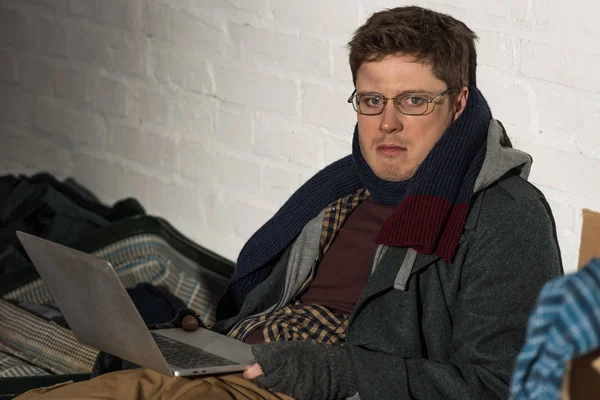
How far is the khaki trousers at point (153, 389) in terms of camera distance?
2186mm

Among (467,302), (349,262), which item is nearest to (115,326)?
(349,262)

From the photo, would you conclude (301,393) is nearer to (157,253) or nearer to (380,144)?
(380,144)

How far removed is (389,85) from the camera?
2.43 meters

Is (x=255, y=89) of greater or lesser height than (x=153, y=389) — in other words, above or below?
above

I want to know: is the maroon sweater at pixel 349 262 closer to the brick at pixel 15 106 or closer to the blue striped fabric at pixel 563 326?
the blue striped fabric at pixel 563 326

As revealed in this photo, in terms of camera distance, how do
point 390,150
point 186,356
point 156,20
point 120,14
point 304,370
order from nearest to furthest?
point 304,370 → point 186,356 → point 390,150 → point 156,20 → point 120,14

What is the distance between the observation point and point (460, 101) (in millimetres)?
2484

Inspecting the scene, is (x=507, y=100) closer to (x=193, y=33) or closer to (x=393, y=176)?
(x=393, y=176)

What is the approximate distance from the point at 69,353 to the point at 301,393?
0.98m

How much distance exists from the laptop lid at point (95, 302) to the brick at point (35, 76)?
1750 mm

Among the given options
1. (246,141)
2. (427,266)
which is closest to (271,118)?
(246,141)

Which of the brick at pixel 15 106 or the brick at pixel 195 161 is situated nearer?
the brick at pixel 195 161

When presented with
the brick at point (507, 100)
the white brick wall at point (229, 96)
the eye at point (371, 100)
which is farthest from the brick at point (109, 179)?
the brick at point (507, 100)

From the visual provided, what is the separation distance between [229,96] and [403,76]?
1030 mm
